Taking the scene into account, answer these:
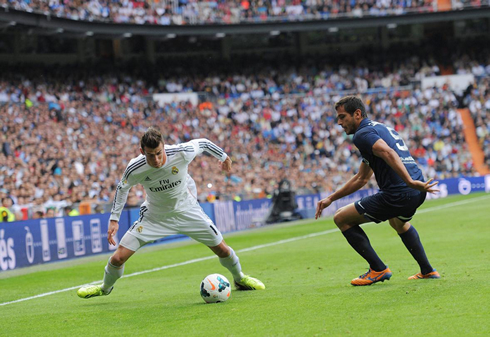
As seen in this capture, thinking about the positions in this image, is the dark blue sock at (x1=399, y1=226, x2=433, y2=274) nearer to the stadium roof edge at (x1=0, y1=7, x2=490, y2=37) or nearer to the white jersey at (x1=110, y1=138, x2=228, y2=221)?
the white jersey at (x1=110, y1=138, x2=228, y2=221)

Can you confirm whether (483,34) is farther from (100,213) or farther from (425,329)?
(425,329)

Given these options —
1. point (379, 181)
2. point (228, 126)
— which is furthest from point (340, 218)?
point (228, 126)

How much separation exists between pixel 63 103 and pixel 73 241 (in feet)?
48.6

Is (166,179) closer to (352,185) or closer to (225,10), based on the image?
(352,185)

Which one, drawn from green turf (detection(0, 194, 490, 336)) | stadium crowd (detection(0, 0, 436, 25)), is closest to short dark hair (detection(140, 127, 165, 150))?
green turf (detection(0, 194, 490, 336))

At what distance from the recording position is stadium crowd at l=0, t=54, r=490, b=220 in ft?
86.8

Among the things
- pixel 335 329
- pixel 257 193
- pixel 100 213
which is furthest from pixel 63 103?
pixel 335 329

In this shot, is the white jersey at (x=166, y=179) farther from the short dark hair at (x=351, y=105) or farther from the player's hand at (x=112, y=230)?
the short dark hair at (x=351, y=105)

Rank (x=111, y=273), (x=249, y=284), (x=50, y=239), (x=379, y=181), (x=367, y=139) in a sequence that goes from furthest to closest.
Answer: (x=50, y=239) → (x=249, y=284) → (x=111, y=273) → (x=379, y=181) → (x=367, y=139)

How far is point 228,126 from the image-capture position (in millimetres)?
36594

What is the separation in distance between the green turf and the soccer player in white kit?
551 mm

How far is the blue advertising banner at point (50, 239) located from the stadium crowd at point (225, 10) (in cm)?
1750

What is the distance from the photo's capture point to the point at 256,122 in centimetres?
3781

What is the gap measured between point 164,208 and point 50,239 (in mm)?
9181
